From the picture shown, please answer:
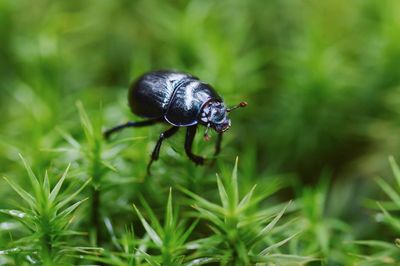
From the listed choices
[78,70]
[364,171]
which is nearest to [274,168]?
[364,171]

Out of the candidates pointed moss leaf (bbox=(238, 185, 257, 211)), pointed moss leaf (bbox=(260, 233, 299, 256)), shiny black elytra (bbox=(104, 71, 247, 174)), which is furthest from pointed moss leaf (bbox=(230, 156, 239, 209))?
shiny black elytra (bbox=(104, 71, 247, 174))

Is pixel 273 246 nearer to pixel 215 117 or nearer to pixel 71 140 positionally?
pixel 215 117

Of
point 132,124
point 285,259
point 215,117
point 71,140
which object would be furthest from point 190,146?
point 285,259

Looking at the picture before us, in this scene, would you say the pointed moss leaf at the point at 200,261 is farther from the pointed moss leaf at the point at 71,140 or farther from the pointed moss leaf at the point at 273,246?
the pointed moss leaf at the point at 71,140

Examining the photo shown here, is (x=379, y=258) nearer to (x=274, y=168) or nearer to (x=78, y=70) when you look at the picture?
(x=274, y=168)

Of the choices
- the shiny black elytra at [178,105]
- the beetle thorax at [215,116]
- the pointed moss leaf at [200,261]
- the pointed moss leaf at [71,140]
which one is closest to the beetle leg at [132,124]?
the shiny black elytra at [178,105]
